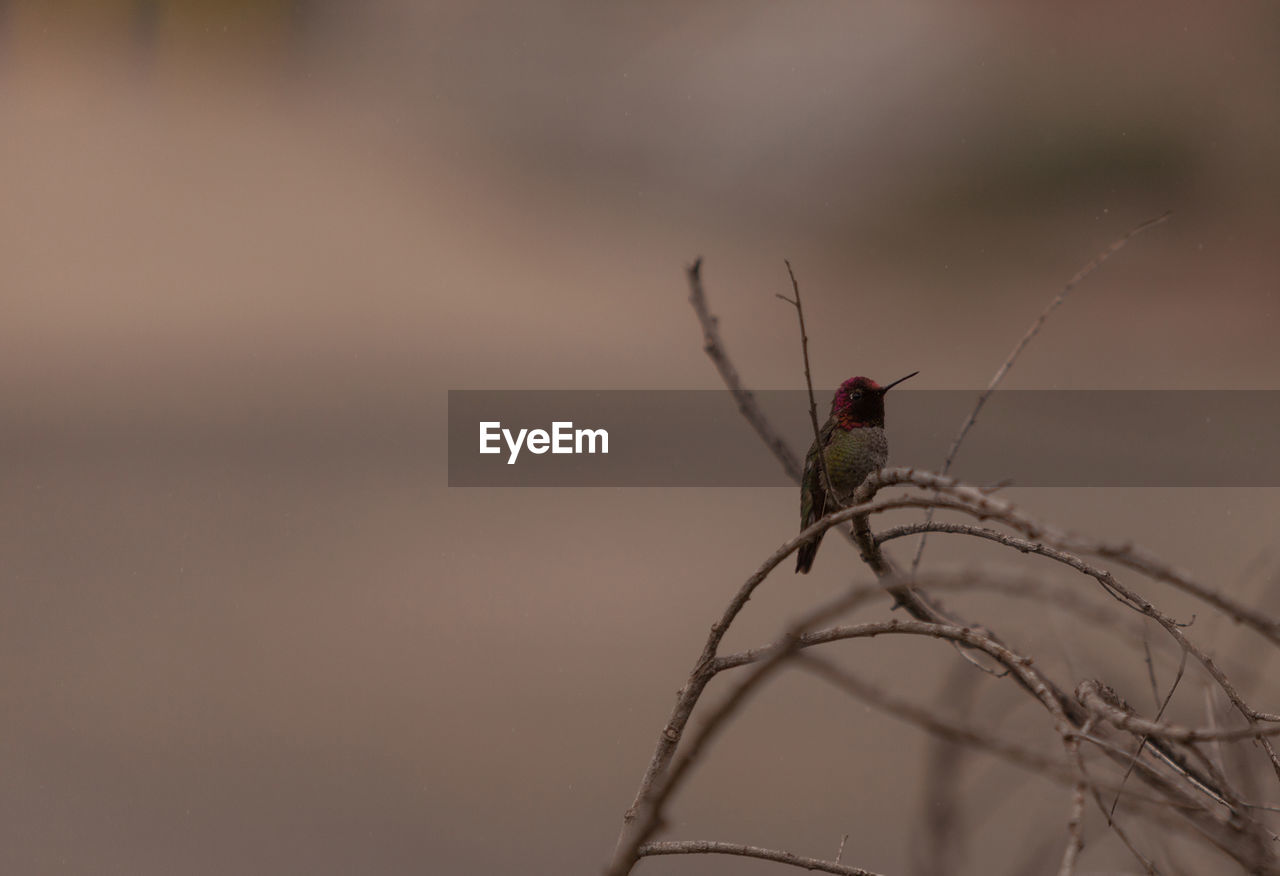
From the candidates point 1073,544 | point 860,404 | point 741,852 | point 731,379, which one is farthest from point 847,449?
point 1073,544

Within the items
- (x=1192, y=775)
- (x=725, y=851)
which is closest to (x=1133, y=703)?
(x=1192, y=775)

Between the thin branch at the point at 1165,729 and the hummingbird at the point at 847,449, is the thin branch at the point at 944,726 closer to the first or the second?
the thin branch at the point at 1165,729

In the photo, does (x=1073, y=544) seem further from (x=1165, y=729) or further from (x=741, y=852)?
(x=741, y=852)

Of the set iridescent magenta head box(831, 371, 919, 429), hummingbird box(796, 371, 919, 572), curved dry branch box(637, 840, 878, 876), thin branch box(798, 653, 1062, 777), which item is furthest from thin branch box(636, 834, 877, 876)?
iridescent magenta head box(831, 371, 919, 429)

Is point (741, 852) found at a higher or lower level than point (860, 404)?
lower

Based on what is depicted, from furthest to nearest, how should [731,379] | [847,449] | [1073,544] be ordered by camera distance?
[847,449] → [731,379] → [1073,544]

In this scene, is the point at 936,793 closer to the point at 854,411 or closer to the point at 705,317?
the point at 705,317

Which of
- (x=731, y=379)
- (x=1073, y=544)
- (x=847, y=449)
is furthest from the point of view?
(x=847, y=449)
